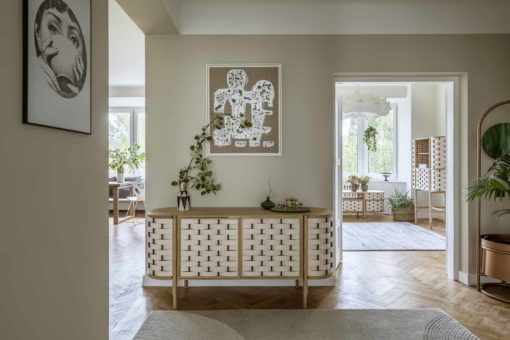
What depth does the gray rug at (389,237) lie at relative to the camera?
4.79 meters

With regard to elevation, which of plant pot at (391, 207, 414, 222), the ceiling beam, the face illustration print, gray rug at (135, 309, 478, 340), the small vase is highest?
the ceiling beam

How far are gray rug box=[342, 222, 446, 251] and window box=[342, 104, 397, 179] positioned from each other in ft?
6.41

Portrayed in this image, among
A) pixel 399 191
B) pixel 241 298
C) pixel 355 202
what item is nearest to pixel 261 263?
pixel 241 298

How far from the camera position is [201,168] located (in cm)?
334

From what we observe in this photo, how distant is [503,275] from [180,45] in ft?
12.4

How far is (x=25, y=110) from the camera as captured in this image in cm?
118

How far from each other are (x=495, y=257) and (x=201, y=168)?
9.51 ft

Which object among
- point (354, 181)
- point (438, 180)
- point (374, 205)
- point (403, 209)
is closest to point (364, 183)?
point (354, 181)

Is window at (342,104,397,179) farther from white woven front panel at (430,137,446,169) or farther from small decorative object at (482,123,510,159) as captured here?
small decorative object at (482,123,510,159)

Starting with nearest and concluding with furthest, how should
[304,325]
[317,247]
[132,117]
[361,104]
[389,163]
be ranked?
[304,325]
[317,247]
[361,104]
[389,163]
[132,117]

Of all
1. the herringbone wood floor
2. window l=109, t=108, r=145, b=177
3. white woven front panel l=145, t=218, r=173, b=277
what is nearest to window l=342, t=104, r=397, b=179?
the herringbone wood floor

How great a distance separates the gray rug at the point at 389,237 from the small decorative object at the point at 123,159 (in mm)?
4823

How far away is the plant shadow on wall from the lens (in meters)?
3.33

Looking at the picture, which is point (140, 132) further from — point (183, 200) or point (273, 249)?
point (273, 249)
